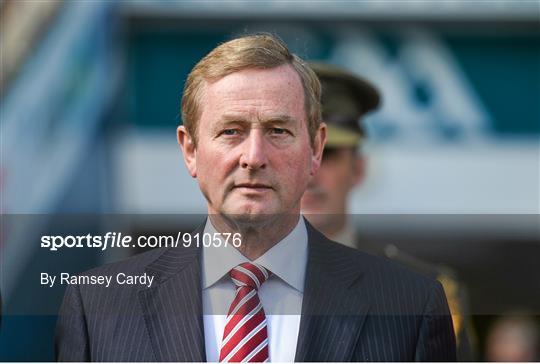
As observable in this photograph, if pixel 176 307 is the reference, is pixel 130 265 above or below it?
above

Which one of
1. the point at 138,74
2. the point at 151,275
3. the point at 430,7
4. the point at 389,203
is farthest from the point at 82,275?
the point at 430,7

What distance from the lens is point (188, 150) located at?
6.49 ft

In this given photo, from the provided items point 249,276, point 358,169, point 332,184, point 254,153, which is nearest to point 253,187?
point 254,153

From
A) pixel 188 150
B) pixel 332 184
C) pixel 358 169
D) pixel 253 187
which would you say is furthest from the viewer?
pixel 358 169

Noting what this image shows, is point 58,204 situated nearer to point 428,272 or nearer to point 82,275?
point 82,275

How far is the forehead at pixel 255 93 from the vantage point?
75.5 inches

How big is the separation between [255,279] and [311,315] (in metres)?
0.12

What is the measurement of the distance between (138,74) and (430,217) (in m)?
0.66

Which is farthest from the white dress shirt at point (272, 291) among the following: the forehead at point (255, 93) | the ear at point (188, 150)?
the forehead at point (255, 93)

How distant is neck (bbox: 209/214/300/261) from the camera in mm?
1918

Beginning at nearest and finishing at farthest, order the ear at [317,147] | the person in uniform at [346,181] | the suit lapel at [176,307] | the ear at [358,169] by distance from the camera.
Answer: the suit lapel at [176,307] < the ear at [317,147] < the person in uniform at [346,181] < the ear at [358,169]

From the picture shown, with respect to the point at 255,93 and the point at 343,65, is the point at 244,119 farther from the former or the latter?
the point at 343,65

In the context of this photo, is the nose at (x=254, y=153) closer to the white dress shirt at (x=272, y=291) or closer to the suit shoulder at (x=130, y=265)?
the white dress shirt at (x=272, y=291)

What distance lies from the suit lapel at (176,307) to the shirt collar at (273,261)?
2 centimetres
